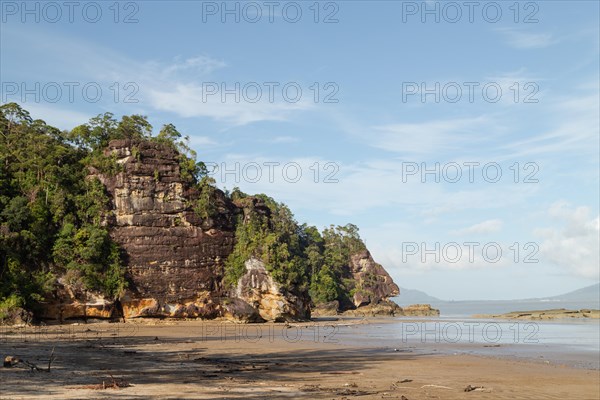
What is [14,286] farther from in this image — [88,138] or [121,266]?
[88,138]

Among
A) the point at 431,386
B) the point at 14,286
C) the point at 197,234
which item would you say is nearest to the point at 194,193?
the point at 197,234

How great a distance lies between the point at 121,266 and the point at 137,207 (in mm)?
7301

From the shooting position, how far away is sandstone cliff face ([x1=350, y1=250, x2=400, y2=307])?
112938mm

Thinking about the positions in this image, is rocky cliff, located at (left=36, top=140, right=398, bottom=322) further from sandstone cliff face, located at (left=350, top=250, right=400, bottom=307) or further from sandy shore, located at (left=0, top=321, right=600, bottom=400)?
sandstone cliff face, located at (left=350, top=250, right=400, bottom=307)

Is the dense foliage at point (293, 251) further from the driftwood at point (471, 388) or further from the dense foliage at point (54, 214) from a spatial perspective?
the driftwood at point (471, 388)

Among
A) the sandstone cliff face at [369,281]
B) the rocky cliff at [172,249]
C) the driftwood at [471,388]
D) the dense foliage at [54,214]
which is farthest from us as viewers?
the sandstone cliff face at [369,281]

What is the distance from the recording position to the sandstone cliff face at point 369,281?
371 ft

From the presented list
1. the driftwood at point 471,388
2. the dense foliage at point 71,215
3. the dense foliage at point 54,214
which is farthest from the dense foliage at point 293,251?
the driftwood at point 471,388

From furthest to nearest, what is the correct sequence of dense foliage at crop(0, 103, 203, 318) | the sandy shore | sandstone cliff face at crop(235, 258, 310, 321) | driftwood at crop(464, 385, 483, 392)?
sandstone cliff face at crop(235, 258, 310, 321), dense foliage at crop(0, 103, 203, 318), driftwood at crop(464, 385, 483, 392), the sandy shore

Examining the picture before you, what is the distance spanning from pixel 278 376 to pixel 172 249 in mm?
46514

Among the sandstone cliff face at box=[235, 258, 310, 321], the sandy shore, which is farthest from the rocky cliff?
the sandy shore

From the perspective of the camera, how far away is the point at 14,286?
163ft

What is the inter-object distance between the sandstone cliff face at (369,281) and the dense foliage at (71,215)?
1662 inches

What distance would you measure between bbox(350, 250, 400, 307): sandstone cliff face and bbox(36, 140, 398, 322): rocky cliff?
1884 inches
